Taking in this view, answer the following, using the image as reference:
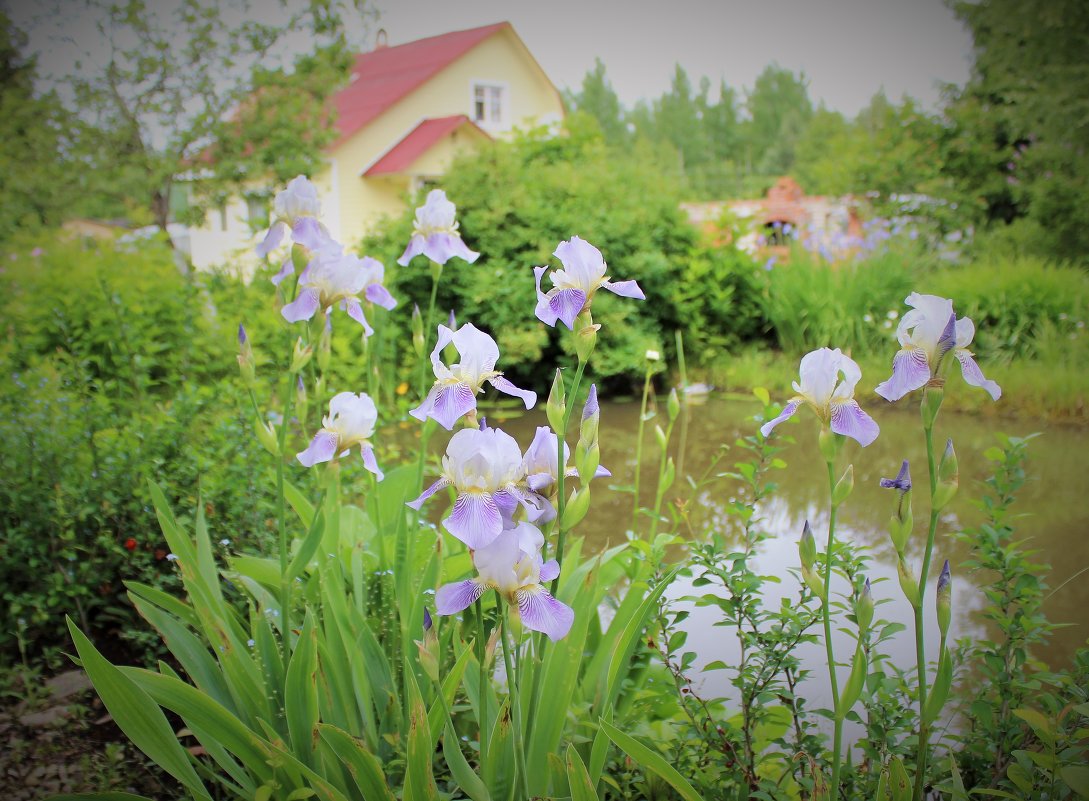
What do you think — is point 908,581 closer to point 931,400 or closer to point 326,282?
point 931,400

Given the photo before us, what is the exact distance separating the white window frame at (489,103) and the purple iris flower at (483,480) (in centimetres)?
1672

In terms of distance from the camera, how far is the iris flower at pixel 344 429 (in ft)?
4.28

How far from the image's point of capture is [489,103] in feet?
55.6

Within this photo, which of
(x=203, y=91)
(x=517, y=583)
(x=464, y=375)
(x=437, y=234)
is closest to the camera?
(x=517, y=583)

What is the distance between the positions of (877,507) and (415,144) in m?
12.6

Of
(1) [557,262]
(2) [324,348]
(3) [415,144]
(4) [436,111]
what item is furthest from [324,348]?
(4) [436,111]

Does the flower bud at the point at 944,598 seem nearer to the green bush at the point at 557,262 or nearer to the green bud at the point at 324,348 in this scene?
the green bud at the point at 324,348

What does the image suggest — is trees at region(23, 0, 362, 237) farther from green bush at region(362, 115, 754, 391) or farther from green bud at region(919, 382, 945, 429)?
green bud at region(919, 382, 945, 429)

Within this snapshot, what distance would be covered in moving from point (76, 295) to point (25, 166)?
661cm

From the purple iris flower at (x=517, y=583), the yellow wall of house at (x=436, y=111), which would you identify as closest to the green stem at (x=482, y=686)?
the purple iris flower at (x=517, y=583)

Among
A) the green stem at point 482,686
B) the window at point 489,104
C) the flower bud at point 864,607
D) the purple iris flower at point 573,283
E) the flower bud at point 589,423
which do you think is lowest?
the green stem at point 482,686

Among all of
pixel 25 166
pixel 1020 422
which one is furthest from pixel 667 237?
pixel 25 166

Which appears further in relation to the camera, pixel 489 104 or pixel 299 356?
pixel 489 104

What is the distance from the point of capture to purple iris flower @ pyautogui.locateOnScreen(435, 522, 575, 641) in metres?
0.88
